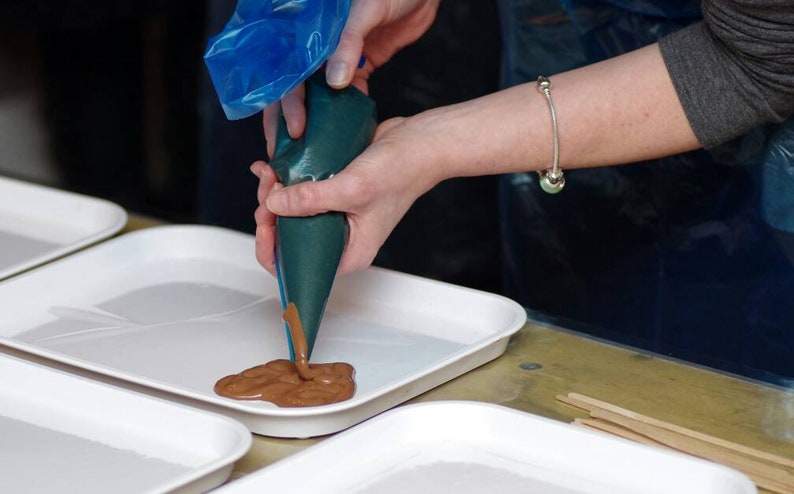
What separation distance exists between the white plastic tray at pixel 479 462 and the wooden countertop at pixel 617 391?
6 cm

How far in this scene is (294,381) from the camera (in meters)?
1.19

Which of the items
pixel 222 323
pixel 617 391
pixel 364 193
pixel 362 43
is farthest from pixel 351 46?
pixel 617 391

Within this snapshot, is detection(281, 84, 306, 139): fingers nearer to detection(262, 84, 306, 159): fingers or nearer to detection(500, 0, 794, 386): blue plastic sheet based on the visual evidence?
detection(262, 84, 306, 159): fingers

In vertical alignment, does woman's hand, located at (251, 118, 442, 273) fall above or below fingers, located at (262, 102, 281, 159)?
below

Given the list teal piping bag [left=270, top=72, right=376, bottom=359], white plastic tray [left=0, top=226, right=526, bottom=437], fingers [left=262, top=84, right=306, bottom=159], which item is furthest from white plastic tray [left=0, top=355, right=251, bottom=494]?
fingers [left=262, top=84, right=306, bottom=159]

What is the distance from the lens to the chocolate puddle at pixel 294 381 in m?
1.15

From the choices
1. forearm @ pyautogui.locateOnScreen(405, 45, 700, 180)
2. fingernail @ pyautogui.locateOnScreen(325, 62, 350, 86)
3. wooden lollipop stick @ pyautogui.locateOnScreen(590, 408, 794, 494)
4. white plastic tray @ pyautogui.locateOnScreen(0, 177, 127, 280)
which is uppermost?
fingernail @ pyautogui.locateOnScreen(325, 62, 350, 86)

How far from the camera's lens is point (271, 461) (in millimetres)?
1073

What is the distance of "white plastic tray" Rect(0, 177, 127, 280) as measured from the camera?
159 cm

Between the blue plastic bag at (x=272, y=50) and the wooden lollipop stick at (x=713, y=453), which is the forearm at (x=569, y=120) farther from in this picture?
the wooden lollipop stick at (x=713, y=453)

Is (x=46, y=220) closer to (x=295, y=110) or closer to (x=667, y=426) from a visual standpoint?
(x=295, y=110)

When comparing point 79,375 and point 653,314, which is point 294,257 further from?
point 653,314

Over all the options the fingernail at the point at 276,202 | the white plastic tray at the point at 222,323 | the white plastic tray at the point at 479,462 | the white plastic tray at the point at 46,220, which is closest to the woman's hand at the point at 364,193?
the fingernail at the point at 276,202

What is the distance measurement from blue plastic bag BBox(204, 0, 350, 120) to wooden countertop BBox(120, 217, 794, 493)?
36 centimetres
